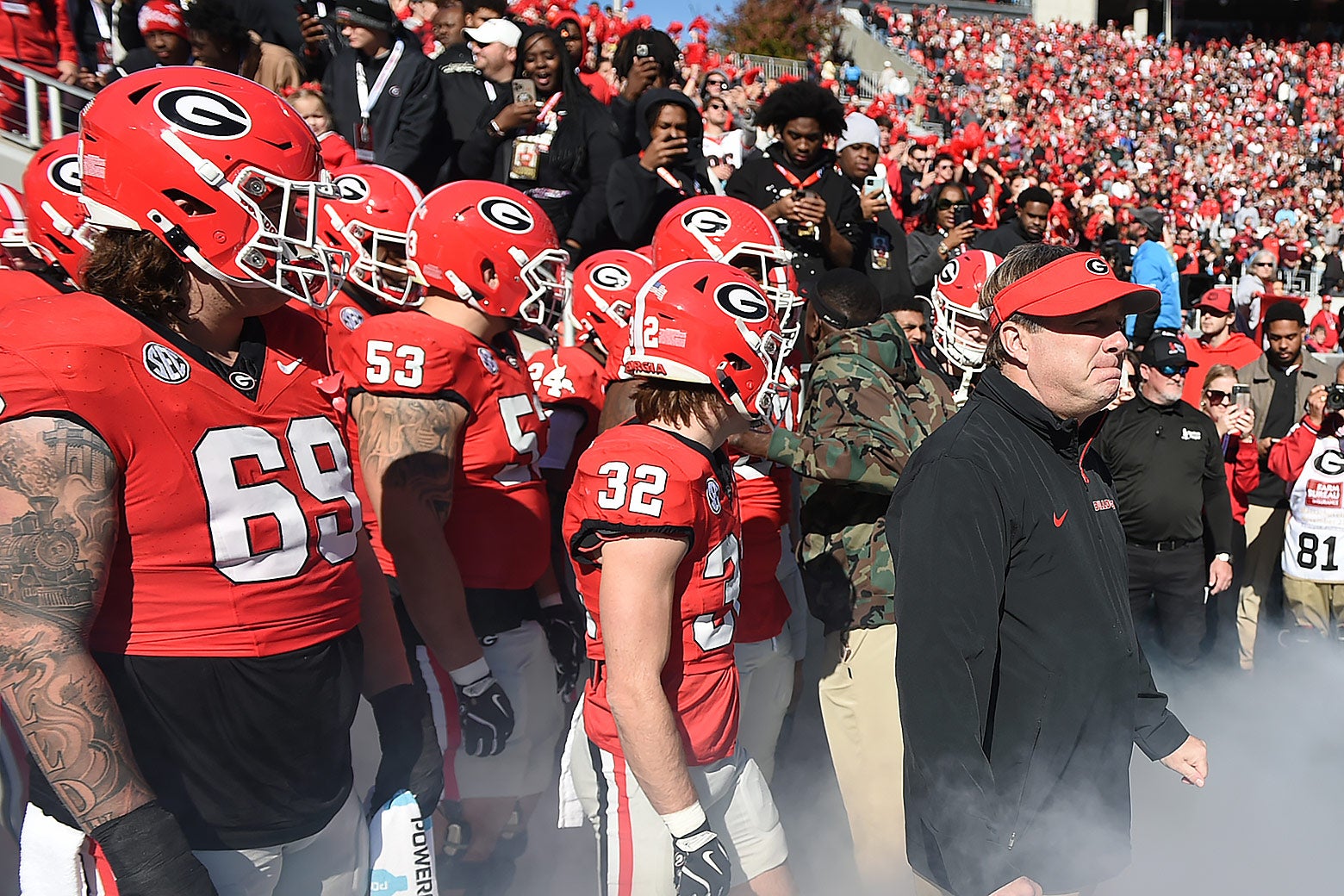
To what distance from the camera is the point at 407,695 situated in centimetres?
257

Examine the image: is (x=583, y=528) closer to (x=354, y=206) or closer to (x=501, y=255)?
(x=501, y=255)

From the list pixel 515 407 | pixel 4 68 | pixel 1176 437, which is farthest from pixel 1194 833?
pixel 4 68

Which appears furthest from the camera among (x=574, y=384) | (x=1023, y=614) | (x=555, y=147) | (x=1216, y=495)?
(x=555, y=147)

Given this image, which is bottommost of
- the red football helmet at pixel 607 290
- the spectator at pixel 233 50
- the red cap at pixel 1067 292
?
the red football helmet at pixel 607 290

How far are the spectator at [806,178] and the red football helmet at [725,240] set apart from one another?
128 centimetres

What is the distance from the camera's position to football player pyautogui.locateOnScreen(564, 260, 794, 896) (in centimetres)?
244

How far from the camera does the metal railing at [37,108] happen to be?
244 inches

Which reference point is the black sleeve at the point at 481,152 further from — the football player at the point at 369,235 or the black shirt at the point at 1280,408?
the black shirt at the point at 1280,408

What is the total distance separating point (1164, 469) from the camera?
18.9 feet

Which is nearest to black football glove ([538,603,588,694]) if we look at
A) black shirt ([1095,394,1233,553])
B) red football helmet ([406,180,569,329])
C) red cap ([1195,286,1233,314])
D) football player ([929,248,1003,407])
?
red football helmet ([406,180,569,329])

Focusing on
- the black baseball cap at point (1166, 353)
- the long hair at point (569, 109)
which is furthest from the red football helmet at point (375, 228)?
the black baseball cap at point (1166, 353)

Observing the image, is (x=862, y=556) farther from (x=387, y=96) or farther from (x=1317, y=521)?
(x=387, y=96)

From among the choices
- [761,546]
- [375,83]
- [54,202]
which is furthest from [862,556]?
[375,83]

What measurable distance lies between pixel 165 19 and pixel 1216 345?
713 centimetres
